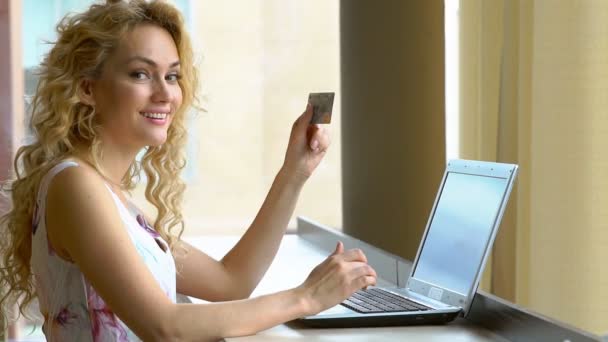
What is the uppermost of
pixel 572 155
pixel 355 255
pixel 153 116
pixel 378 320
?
pixel 153 116

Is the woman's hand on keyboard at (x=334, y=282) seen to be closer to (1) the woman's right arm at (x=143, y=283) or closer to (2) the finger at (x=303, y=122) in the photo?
(1) the woman's right arm at (x=143, y=283)

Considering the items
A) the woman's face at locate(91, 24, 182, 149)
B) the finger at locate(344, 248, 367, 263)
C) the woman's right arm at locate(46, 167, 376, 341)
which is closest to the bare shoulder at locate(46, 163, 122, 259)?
the woman's right arm at locate(46, 167, 376, 341)

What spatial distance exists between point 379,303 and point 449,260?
0.47 feet

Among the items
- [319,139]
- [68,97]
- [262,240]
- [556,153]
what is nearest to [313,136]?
[319,139]

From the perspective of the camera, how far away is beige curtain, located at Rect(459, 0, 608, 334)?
2.06 meters

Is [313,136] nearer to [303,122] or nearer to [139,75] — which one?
[303,122]

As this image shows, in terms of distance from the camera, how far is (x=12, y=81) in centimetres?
432

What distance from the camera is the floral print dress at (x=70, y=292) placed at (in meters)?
1.61

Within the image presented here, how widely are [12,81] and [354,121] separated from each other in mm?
1871

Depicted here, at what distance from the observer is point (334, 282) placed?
60.3 inches

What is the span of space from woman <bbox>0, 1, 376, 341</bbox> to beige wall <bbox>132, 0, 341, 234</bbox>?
680cm

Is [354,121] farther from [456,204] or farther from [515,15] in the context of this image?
[456,204]

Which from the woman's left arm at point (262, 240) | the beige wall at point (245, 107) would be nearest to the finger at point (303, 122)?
the woman's left arm at point (262, 240)

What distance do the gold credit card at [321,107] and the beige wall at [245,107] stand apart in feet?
22.6
